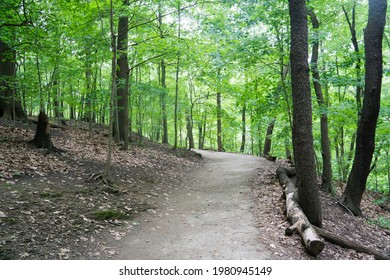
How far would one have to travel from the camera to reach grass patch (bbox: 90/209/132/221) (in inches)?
235

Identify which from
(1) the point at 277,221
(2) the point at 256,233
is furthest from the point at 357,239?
(2) the point at 256,233

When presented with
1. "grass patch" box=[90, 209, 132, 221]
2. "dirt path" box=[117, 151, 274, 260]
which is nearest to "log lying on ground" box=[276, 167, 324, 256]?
"dirt path" box=[117, 151, 274, 260]

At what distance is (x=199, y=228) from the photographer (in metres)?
6.02

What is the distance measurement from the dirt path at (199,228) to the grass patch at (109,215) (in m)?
0.35

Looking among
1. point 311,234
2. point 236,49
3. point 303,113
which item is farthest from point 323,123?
point 311,234

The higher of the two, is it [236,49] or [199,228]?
[236,49]

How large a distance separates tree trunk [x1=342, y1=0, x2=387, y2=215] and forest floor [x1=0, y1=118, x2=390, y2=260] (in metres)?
1.69

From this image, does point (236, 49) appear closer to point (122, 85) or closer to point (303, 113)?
point (303, 113)

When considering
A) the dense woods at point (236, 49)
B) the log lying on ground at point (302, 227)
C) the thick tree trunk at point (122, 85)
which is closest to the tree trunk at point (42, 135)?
the dense woods at point (236, 49)

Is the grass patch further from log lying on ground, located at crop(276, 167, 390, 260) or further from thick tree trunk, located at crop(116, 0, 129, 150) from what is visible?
thick tree trunk, located at crop(116, 0, 129, 150)

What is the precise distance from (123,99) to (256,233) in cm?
1003

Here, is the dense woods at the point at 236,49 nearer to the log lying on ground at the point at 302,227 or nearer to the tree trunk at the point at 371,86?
the tree trunk at the point at 371,86

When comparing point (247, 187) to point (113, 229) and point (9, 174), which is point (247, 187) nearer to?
point (113, 229)

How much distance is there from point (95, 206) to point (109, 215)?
0.57 metres
